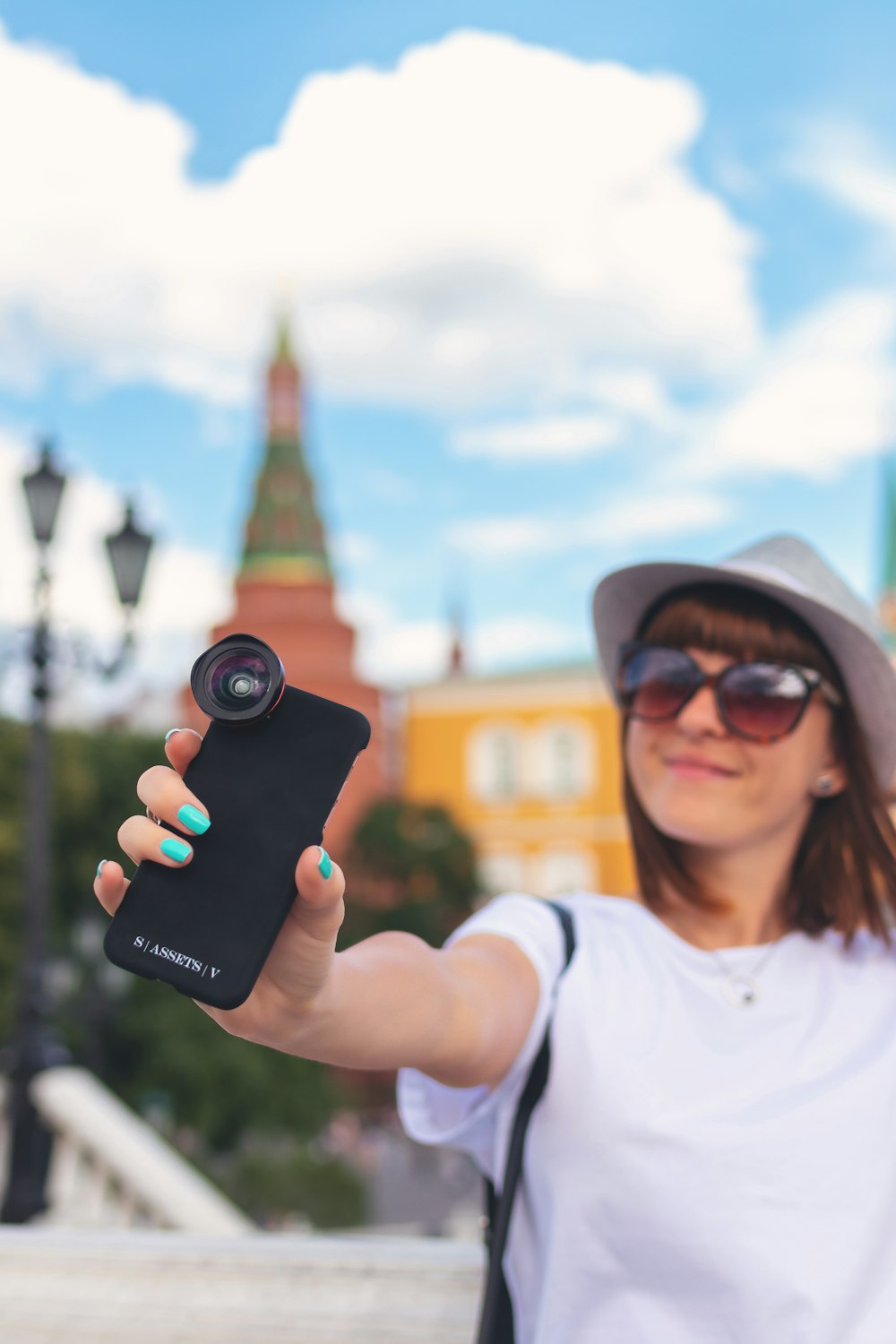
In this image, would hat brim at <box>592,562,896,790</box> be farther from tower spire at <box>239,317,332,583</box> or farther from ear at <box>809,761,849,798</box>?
tower spire at <box>239,317,332,583</box>

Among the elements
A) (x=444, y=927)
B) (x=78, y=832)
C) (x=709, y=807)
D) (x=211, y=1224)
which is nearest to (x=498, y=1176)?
(x=709, y=807)

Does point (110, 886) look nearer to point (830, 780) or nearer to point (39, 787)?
point (830, 780)

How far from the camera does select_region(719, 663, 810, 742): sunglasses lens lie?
5.06ft

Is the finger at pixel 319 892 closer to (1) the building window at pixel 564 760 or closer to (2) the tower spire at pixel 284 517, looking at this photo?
(1) the building window at pixel 564 760

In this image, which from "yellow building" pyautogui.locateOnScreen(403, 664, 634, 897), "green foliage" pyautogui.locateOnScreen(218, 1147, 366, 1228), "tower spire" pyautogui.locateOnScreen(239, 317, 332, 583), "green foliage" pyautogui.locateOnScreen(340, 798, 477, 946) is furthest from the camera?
"tower spire" pyautogui.locateOnScreen(239, 317, 332, 583)

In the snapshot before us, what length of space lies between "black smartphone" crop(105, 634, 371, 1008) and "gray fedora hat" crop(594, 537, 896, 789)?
2.22ft

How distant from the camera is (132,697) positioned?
48.6 meters

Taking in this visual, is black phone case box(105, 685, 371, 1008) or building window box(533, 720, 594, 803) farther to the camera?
building window box(533, 720, 594, 803)

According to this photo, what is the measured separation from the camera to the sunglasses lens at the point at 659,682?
1.57 metres

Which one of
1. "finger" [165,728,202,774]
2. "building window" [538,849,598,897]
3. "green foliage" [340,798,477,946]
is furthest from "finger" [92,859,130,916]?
"building window" [538,849,598,897]

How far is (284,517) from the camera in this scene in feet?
119

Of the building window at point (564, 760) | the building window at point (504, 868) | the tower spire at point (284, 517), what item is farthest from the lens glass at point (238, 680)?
the tower spire at point (284, 517)

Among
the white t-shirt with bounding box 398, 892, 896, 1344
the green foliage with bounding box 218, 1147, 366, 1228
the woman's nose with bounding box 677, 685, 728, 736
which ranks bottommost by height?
the green foliage with bounding box 218, 1147, 366, 1228

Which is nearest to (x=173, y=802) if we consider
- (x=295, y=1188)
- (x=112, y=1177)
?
(x=112, y=1177)
